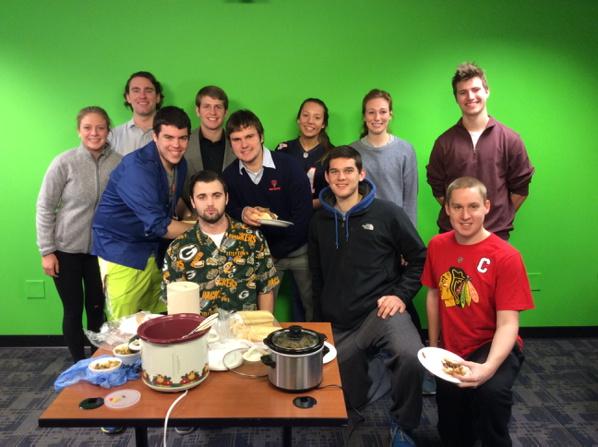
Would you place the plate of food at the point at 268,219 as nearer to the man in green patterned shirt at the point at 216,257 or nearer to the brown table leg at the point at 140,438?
the man in green patterned shirt at the point at 216,257

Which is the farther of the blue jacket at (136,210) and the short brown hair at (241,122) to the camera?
the short brown hair at (241,122)

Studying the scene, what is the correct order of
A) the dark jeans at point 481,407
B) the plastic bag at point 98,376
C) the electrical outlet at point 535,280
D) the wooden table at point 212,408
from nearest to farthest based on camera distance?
the wooden table at point 212,408
the plastic bag at point 98,376
the dark jeans at point 481,407
the electrical outlet at point 535,280

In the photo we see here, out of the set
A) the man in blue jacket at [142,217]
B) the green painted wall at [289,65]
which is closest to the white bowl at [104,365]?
the man in blue jacket at [142,217]

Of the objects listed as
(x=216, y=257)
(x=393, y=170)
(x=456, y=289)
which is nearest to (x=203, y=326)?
(x=216, y=257)

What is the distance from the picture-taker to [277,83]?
10.1 ft

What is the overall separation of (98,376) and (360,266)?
1316mm

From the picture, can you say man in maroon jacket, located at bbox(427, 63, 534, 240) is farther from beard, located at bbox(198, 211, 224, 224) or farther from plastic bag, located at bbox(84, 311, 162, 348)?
plastic bag, located at bbox(84, 311, 162, 348)

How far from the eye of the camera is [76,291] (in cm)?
271

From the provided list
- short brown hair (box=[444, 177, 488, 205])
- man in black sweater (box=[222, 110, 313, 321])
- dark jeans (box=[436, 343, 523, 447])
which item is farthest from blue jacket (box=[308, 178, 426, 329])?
dark jeans (box=[436, 343, 523, 447])

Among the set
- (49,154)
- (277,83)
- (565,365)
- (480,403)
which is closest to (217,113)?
(277,83)

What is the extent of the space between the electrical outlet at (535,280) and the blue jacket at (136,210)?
2.64m

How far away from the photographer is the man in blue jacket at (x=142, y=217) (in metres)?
2.25

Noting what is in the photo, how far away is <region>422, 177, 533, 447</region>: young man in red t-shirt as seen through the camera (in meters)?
1.82

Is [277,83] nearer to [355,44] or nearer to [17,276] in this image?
[355,44]
